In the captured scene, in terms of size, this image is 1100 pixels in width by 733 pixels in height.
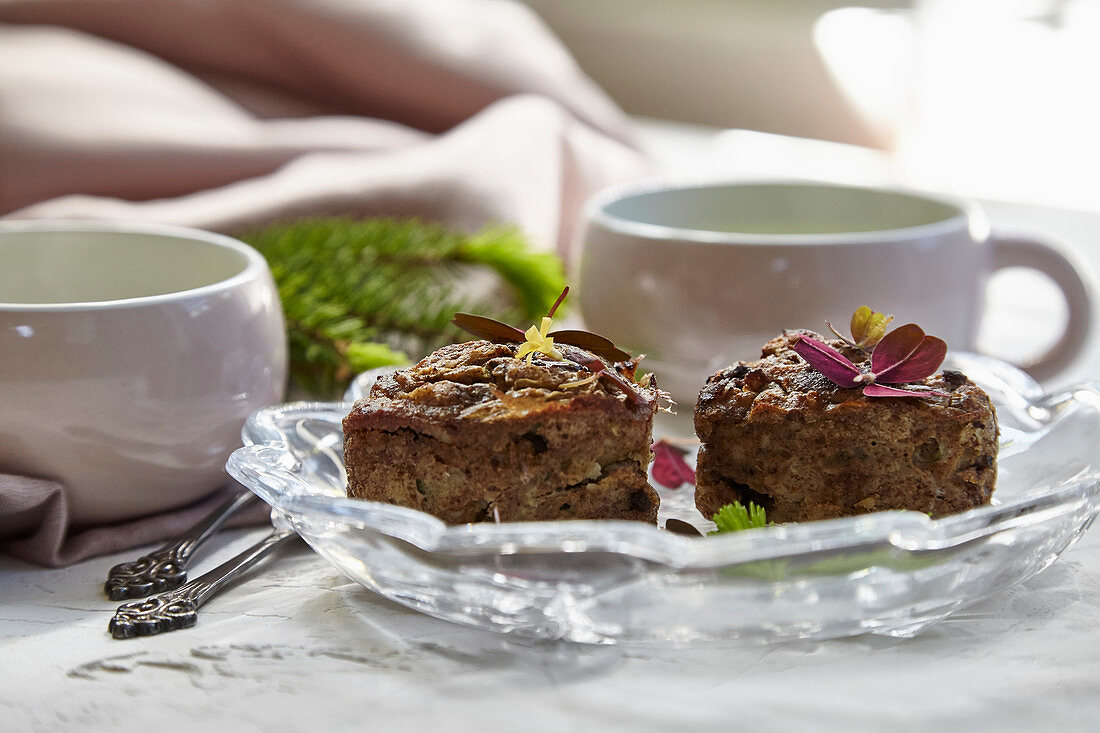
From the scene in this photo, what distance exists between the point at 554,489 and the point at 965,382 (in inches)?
14.2

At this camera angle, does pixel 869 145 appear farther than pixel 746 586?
Yes

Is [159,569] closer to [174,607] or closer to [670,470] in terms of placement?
[174,607]

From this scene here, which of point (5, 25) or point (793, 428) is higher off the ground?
point (5, 25)

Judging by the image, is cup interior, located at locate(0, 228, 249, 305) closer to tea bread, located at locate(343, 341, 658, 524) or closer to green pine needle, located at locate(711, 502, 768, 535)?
tea bread, located at locate(343, 341, 658, 524)

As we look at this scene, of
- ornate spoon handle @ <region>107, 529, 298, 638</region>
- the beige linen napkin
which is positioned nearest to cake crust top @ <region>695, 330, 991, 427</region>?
ornate spoon handle @ <region>107, 529, 298, 638</region>

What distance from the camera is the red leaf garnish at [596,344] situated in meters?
0.99

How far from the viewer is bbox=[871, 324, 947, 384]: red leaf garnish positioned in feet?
3.14

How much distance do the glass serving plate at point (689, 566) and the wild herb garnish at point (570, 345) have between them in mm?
161

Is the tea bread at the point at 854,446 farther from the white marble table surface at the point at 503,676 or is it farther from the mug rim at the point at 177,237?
the mug rim at the point at 177,237

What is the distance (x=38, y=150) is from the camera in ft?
5.38

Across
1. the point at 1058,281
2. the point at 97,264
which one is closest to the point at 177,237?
the point at 97,264

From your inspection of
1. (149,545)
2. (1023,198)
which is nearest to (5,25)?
(149,545)

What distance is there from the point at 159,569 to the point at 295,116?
4.00 ft

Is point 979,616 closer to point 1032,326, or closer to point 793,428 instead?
point 793,428
